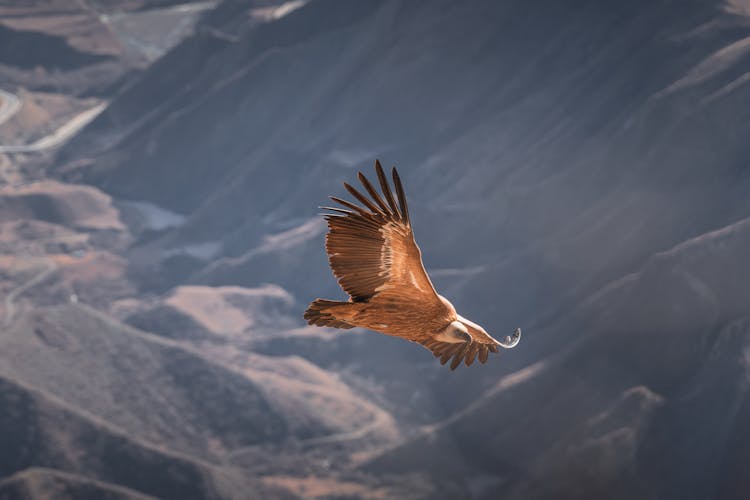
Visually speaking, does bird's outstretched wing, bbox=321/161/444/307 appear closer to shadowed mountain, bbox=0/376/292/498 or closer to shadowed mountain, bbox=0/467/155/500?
shadowed mountain, bbox=0/376/292/498

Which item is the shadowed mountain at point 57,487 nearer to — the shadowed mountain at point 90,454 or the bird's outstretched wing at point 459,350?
the shadowed mountain at point 90,454

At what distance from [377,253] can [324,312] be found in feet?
1.24

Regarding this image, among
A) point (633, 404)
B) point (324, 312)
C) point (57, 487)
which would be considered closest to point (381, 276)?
point (324, 312)

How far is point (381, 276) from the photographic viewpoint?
14.0ft

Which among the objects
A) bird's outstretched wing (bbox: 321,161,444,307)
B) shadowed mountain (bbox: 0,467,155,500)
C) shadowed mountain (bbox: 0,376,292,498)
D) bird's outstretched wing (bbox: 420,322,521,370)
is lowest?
bird's outstretched wing (bbox: 420,322,521,370)

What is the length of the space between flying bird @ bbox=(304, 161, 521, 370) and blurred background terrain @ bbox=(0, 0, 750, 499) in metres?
11.3

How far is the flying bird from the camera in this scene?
4.18 metres

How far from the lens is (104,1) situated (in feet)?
162

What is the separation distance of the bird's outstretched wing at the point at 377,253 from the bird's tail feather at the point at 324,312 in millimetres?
110

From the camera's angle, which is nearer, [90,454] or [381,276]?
[381,276]

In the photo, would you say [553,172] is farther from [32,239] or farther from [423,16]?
[32,239]

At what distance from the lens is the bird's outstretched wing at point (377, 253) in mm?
4168

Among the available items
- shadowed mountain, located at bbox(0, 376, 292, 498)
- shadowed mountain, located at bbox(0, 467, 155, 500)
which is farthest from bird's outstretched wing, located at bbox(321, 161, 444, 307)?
shadowed mountain, located at bbox(0, 467, 155, 500)

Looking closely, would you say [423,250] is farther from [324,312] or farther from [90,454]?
[324,312]
